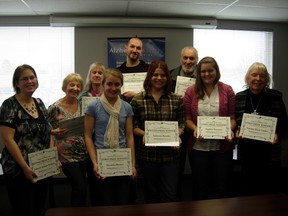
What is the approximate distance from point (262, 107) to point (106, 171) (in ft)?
4.75

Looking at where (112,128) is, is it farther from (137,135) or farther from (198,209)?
(198,209)

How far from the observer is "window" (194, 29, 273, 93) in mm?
5103

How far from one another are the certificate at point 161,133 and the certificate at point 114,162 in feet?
0.71

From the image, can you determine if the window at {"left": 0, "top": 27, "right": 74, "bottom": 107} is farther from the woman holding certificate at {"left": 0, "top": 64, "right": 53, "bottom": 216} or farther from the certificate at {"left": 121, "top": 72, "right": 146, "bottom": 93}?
the woman holding certificate at {"left": 0, "top": 64, "right": 53, "bottom": 216}

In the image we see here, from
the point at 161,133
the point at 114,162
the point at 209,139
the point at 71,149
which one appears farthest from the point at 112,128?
the point at 209,139

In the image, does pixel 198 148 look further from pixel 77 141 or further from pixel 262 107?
pixel 77 141

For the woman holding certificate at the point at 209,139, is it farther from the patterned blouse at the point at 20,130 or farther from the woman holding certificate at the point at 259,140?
the patterned blouse at the point at 20,130

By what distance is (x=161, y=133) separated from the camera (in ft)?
7.46

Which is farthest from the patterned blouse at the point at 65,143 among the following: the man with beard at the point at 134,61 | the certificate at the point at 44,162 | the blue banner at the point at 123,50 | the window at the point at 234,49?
the window at the point at 234,49

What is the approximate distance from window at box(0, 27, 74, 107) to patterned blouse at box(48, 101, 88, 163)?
98.1 inches

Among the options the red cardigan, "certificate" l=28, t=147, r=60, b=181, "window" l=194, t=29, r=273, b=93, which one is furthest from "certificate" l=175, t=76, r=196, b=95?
"window" l=194, t=29, r=273, b=93

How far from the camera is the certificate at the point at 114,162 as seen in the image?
2.09m

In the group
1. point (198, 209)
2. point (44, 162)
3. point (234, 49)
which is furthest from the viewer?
point (234, 49)

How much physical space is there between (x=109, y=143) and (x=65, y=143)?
527 millimetres
